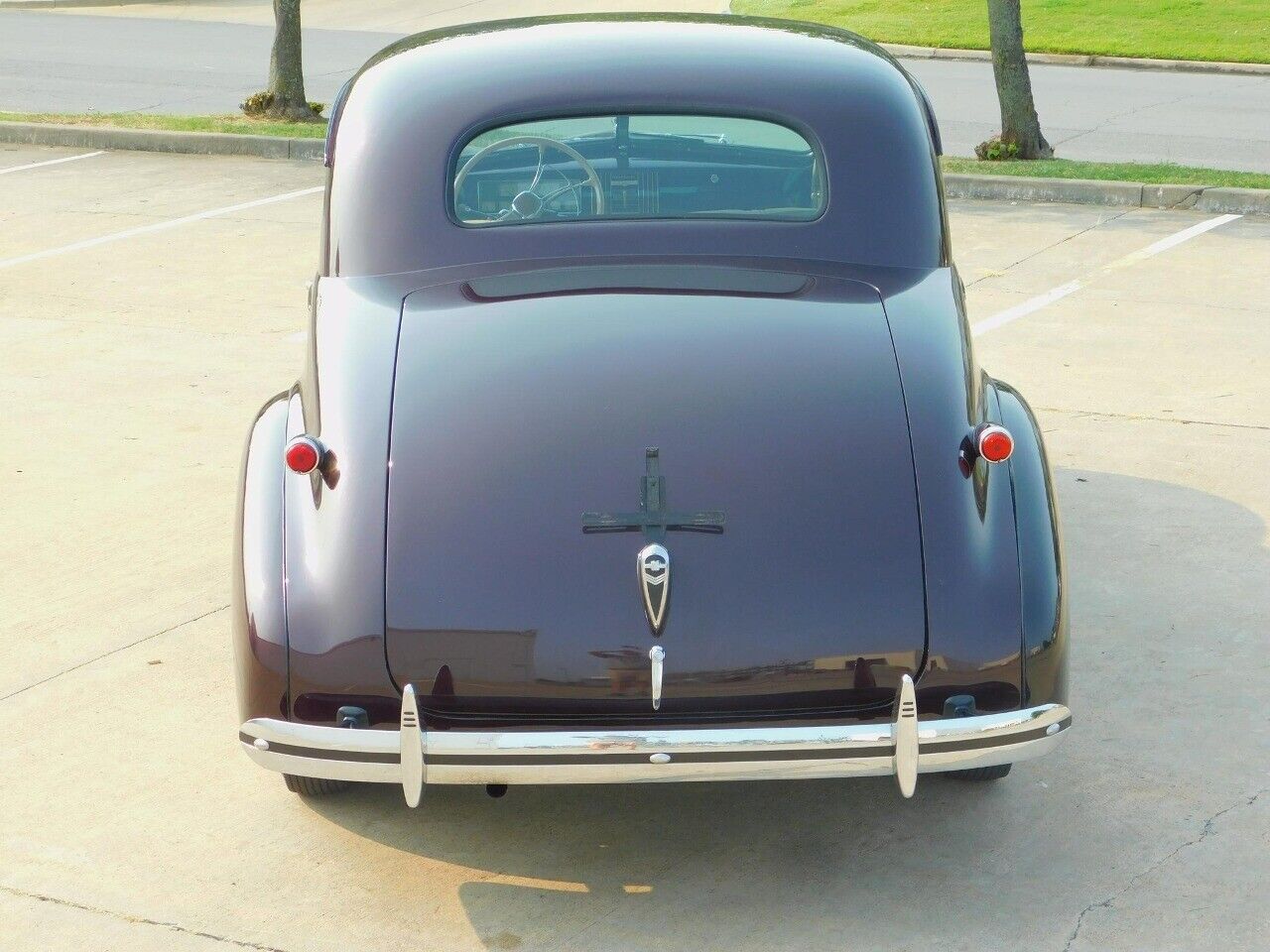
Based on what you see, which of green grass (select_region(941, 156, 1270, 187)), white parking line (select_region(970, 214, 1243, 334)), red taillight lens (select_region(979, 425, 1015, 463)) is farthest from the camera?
green grass (select_region(941, 156, 1270, 187))

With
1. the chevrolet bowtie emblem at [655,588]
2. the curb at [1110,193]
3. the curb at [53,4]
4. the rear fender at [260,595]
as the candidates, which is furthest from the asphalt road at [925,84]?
the chevrolet bowtie emblem at [655,588]

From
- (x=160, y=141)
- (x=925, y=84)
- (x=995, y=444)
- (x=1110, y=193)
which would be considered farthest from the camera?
(x=925, y=84)

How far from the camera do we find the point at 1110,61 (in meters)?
20.3

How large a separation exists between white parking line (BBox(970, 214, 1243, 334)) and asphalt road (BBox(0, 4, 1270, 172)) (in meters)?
3.52

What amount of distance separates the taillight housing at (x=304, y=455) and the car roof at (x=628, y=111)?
72 cm

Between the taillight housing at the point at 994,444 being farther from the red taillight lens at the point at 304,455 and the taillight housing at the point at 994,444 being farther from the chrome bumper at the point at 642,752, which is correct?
the red taillight lens at the point at 304,455

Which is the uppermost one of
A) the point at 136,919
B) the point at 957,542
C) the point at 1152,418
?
the point at 957,542

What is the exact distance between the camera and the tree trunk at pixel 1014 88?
12422mm

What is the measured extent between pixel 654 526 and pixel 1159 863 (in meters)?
1.42

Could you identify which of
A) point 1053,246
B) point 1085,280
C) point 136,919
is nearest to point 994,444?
point 136,919

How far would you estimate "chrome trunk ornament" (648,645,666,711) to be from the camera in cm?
332

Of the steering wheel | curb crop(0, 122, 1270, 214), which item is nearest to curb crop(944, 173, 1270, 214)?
curb crop(0, 122, 1270, 214)

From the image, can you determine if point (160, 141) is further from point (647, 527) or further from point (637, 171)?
point (647, 527)

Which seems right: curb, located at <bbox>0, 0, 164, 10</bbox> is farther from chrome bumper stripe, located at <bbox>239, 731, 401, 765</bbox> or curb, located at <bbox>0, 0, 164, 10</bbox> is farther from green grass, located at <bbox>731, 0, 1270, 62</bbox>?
chrome bumper stripe, located at <bbox>239, 731, 401, 765</bbox>
